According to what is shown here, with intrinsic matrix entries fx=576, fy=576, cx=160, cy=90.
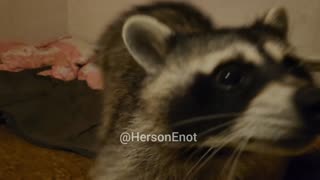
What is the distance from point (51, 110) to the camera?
1.82 meters

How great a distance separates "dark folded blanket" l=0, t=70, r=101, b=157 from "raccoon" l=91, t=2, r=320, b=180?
390 millimetres

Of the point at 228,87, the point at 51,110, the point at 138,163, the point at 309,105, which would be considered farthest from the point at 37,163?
the point at 309,105

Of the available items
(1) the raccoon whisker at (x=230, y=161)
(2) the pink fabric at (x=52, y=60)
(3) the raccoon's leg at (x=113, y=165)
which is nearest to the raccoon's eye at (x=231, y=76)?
(1) the raccoon whisker at (x=230, y=161)

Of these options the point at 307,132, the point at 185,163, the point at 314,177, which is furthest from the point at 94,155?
the point at 307,132

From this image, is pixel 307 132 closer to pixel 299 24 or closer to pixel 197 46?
pixel 197 46

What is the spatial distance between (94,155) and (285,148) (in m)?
0.68

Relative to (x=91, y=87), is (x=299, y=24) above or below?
above

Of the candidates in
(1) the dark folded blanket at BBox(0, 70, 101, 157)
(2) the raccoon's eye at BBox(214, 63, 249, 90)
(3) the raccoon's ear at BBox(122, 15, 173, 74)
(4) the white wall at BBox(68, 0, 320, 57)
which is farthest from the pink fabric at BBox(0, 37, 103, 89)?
(2) the raccoon's eye at BBox(214, 63, 249, 90)

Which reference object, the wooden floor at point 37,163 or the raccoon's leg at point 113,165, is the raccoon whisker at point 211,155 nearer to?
the raccoon's leg at point 113,165

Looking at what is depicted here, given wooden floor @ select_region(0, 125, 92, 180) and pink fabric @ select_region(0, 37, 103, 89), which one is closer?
wooden floor @ select_region(0, 125, 92, 180)

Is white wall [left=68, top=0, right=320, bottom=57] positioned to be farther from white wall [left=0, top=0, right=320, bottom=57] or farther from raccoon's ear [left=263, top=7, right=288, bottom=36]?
raccoon's ear [left=263, top=7, right=288, bottom=36]

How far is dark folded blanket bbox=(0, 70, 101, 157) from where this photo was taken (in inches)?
63.9

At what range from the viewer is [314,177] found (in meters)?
1.21

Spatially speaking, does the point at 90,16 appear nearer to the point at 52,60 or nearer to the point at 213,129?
the point at 52,60
